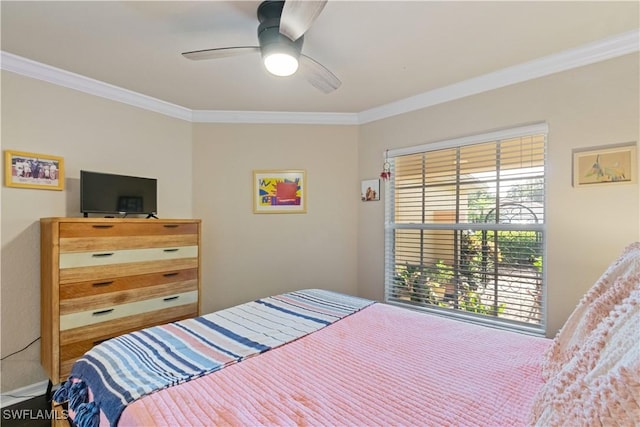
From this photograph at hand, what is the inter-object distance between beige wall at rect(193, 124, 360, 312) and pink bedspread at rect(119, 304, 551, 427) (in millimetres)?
1612

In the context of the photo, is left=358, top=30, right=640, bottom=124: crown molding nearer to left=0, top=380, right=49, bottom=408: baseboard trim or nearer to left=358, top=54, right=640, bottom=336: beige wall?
left=358, top=54, right=640, bottom=336: beige wall

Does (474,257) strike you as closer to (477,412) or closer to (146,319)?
(477,412)

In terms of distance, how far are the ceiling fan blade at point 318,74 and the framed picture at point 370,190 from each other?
1250mm

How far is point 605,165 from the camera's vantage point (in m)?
1.84

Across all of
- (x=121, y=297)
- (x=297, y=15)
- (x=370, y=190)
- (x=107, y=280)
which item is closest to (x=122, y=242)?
(x=107, y=280)

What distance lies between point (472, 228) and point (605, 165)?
89 cm

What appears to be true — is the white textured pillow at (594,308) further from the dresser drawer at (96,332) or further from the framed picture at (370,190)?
the dresser drawer at (96,332)

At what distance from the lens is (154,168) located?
2822mm

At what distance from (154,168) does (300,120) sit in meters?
1.50

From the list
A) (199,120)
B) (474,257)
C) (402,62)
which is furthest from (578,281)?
(199,120)

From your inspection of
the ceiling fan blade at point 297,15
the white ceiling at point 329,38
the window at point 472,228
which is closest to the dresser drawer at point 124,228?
the white ceiling at point 329,38

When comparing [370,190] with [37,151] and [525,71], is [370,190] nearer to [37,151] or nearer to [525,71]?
[525,71]

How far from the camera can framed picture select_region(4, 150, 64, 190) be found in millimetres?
2037

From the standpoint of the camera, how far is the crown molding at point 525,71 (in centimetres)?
180
